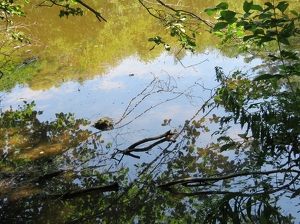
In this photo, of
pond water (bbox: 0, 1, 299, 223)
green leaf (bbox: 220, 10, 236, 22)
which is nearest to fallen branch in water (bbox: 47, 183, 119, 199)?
pond water (bbox: 0, 1, 299, 223)

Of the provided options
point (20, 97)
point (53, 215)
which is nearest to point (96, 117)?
point (20, 97)

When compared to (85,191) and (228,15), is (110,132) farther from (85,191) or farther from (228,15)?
(228,15)

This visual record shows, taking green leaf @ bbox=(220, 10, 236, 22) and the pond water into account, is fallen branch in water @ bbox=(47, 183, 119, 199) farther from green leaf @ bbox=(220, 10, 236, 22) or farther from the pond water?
green leaf @ bbox=(220, 10, 236, 22)

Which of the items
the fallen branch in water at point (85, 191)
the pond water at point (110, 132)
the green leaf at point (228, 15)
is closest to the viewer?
the green leaf at point (228, 15)

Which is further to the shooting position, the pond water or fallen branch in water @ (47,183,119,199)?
fallen branch in water @ (47,183,119,199)

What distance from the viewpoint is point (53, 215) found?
3744 mm

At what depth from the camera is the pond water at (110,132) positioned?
379 cm

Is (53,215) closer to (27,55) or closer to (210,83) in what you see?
(210,83)

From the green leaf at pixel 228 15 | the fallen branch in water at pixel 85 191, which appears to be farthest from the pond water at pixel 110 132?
the green leaf at pixel 228 15

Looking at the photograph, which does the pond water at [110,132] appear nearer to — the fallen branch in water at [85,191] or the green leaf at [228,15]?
the fallen branch in water at [85,191]

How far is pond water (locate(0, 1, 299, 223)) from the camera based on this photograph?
379 centimetres

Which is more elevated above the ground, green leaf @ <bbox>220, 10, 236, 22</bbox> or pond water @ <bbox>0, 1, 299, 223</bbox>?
pond water @ <bbox>0, 1, 299, 223</bbox>

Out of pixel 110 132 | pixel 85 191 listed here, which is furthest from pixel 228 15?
pixel 110 132

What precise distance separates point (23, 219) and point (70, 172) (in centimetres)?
87
